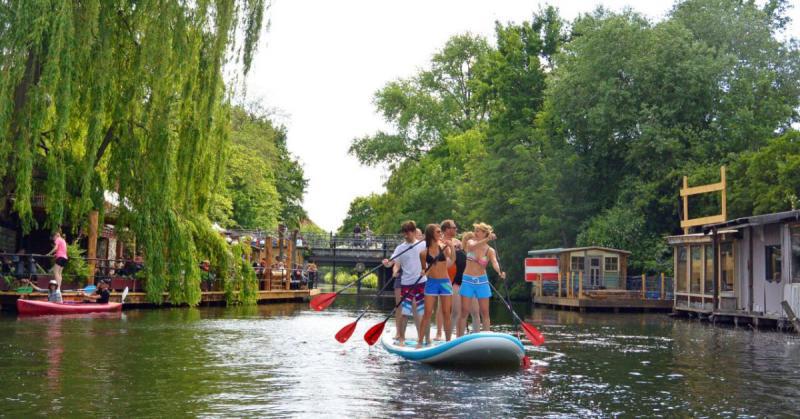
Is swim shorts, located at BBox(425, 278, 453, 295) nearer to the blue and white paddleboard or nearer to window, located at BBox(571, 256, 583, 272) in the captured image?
the blue and white paddleboard

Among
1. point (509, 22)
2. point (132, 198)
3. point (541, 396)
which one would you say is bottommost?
point (541, 396)

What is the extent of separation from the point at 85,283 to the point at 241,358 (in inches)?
580

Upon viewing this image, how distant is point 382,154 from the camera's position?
7819cm

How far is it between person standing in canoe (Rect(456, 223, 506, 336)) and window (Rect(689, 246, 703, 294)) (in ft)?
73.1

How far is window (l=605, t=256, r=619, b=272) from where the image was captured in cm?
4684

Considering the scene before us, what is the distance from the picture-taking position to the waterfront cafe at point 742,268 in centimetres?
2692

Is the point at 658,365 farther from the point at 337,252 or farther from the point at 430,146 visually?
the point at 430,146

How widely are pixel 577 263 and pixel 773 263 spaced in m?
18.5

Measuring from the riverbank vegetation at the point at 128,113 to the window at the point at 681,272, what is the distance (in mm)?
20114

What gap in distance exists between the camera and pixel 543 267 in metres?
48.5

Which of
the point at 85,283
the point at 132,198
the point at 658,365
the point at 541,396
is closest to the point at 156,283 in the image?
the point at 132,198

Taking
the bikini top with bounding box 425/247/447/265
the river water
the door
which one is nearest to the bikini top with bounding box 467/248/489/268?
the bikini top with bounding box 425/247/447/265

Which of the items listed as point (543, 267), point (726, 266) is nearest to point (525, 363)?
point (726, 266)

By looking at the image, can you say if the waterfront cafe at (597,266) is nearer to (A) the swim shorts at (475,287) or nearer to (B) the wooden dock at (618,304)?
(B) the wooden dock at (618,304)
